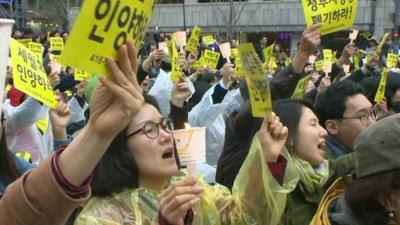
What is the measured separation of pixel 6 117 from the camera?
4.52 m

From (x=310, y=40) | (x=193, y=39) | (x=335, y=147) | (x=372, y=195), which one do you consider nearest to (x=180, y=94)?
(x=310, y=40)

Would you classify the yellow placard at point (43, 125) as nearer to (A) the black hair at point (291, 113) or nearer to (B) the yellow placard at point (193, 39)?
(A) the black hair at point (291, 113)

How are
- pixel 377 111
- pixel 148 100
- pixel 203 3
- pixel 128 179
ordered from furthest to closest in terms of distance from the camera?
1. pixel 203 3
2. pixel 377 111
3. pixel 148 100
4. pixel 128 179

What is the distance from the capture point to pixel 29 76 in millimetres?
4160

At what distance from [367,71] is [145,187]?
599 cm

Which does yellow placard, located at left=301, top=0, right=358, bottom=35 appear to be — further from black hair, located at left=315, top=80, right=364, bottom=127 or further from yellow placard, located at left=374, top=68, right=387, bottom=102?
yellow placard, located at left=374, top=68, right=387, bottom=102

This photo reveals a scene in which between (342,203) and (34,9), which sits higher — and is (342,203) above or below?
above

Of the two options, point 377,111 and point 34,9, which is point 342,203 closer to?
point 377,111

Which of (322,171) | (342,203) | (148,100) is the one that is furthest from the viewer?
(322,171)

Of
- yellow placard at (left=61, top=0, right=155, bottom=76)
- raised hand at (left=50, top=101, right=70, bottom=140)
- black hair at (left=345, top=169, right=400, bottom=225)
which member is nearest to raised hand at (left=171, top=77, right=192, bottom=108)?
raised hand at (left=50, top=101, right=70, bottom=140)

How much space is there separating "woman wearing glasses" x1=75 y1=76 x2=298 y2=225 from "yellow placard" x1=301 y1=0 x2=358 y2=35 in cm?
192

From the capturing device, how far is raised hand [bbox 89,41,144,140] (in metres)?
1.56

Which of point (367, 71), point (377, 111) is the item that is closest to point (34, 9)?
point (367, 71)

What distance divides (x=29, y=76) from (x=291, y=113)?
1952 millimetres
